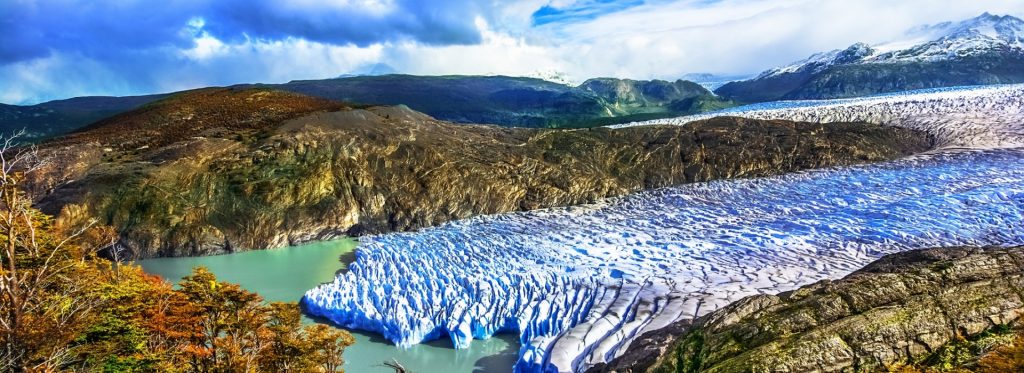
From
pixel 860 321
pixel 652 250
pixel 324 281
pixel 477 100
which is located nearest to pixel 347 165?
pixel 324 281

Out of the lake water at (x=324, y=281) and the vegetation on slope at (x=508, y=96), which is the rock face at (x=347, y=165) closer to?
the lake water at (x=324, y=281)

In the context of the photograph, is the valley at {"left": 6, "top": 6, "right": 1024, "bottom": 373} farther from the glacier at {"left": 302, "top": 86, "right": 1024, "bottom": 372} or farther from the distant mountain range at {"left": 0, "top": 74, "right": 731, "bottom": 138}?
the distant mountain range at {"left": 0, "top": 74, "right": 731, "bottom": 138}

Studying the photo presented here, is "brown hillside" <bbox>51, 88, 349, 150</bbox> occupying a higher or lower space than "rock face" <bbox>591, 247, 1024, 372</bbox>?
higher

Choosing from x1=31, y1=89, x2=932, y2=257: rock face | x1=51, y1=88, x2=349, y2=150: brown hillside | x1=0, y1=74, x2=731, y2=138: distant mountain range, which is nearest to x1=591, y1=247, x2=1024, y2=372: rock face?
x1=31, y1=89, x2=932, y2=257: rock face

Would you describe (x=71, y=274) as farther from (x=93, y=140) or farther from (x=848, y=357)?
(x=93, y=140)

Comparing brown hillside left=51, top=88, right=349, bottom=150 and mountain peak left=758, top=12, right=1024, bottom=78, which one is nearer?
brown hillside left=51, top=88, right=349, bottom=150

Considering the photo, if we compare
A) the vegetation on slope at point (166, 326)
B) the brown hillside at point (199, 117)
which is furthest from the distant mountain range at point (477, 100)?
the vegetation on slope at point (166, 326)

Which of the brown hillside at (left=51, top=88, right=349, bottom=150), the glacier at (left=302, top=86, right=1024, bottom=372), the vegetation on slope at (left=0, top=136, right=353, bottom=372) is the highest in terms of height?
the brown hillside at (left=51, top=88, right=349, bottom=150)
